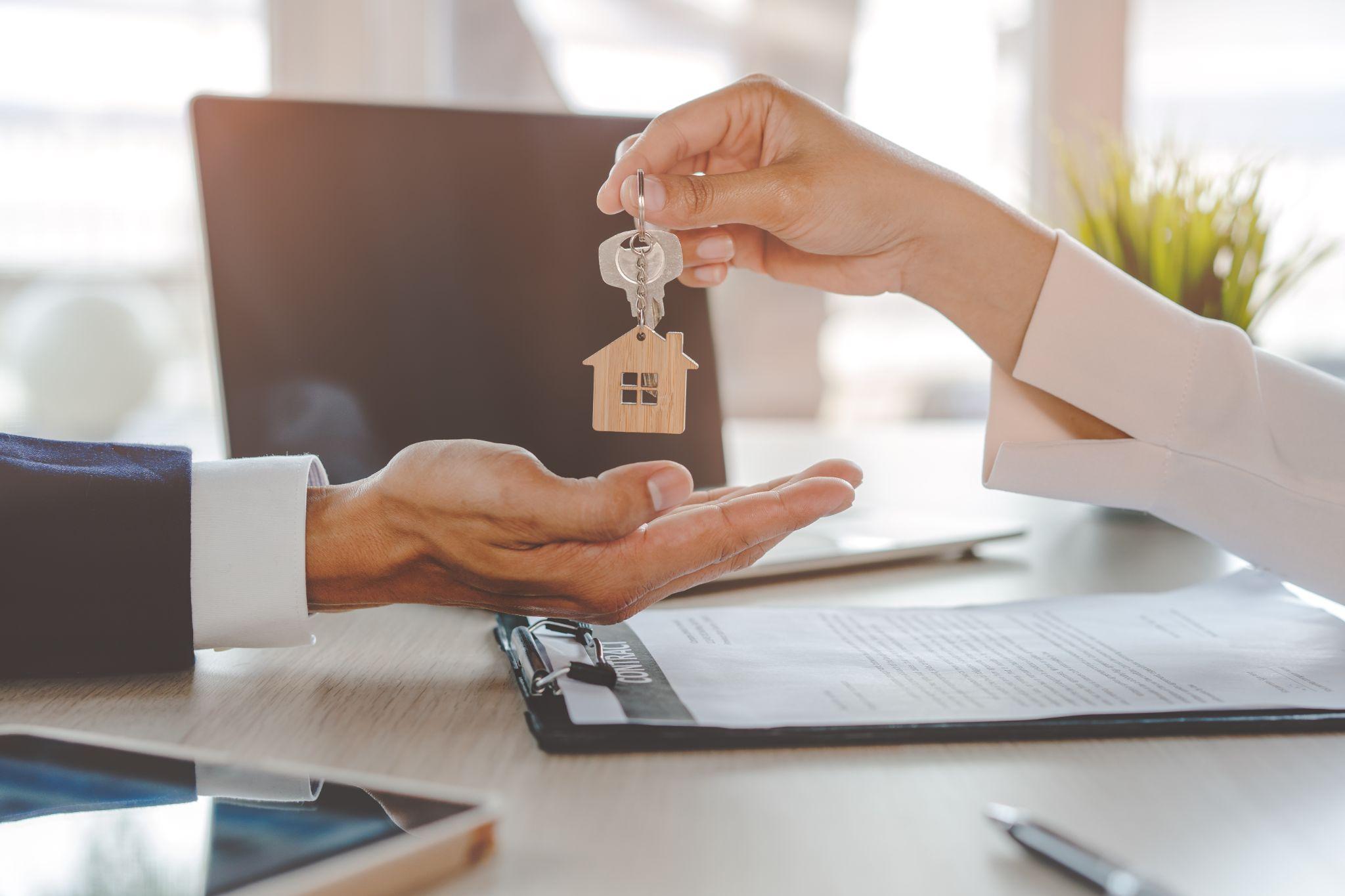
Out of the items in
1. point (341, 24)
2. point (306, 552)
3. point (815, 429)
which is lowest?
point (815, 429)

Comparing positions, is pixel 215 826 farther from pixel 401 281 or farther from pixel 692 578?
pixel 401 281

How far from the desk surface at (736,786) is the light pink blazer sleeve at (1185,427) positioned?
31 cm

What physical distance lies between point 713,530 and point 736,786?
0.60 feet

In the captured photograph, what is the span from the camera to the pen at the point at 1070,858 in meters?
0.39

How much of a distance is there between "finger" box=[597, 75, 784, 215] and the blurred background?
1770 millimetres

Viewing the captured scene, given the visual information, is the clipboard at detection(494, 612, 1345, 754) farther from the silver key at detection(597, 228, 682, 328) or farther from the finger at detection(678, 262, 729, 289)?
the finger at detection(678, 262, 729, 289)

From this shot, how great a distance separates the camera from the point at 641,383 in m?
0.80

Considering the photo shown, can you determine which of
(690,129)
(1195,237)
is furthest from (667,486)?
(1195,237)

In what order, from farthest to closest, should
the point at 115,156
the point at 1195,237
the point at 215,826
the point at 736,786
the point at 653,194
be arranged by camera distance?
the point at 115,156
the point at 1195,237
the point at 653,194
the point at 736,786
the point at 215,826

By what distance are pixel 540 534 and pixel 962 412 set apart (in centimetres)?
259

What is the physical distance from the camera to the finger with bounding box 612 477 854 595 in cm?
67

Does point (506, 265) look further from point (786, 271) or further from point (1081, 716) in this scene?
point (1081, 716)

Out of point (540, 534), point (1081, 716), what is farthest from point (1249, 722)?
point (540, 534)

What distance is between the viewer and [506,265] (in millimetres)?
1122
